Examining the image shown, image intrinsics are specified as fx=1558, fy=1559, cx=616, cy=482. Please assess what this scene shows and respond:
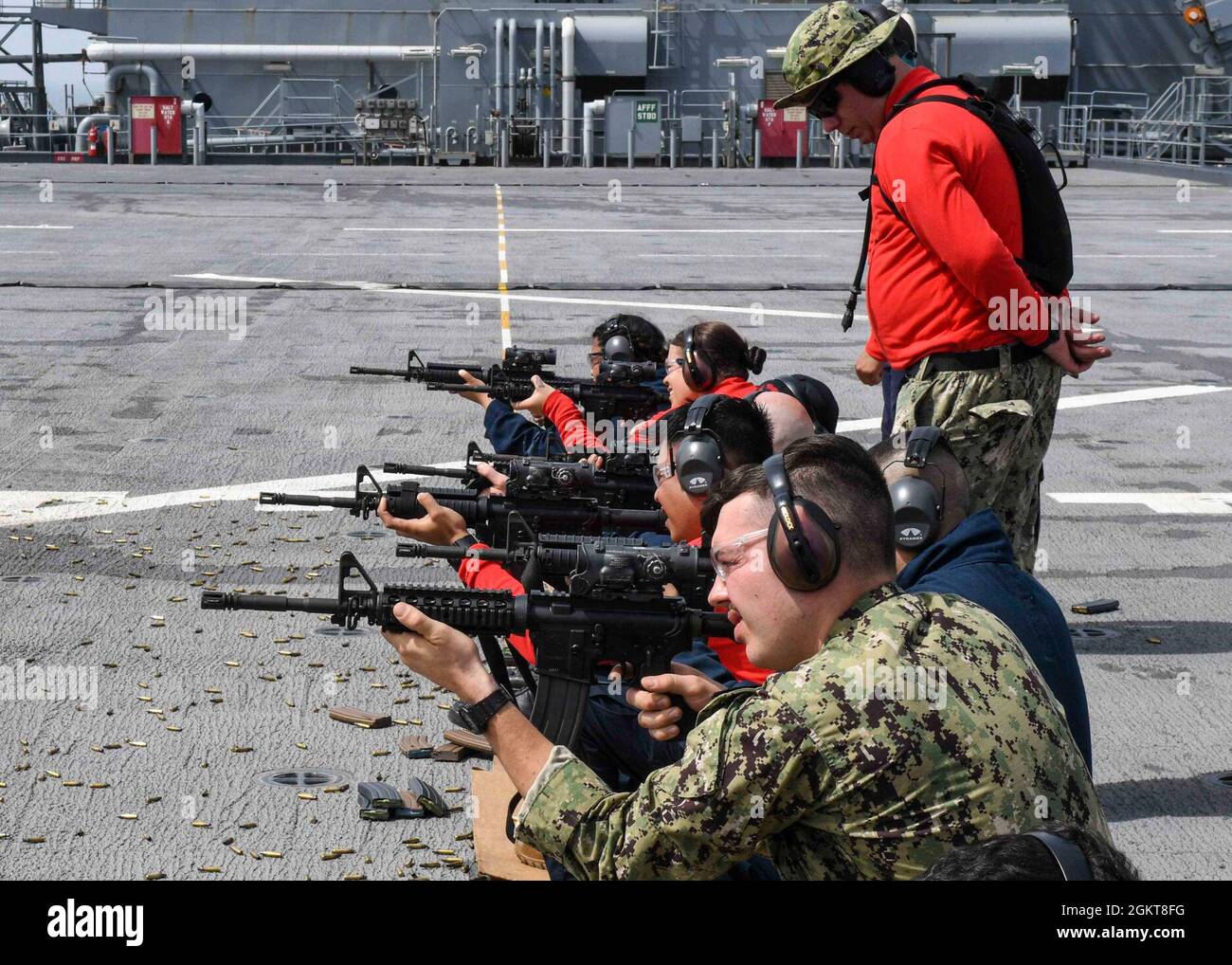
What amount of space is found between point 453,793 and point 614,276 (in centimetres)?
1605

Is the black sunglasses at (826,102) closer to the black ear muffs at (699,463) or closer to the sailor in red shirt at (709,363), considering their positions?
the sailor in red shirt at (709,363)

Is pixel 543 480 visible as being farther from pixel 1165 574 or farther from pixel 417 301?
pixel 417 301

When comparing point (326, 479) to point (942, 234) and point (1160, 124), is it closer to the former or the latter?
point (942, 234)

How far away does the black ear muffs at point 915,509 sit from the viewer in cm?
414

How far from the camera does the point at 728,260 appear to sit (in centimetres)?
2300

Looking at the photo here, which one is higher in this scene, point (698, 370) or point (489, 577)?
point (698, 370)

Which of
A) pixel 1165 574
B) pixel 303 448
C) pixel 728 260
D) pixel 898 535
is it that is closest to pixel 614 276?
pixel 728 260
